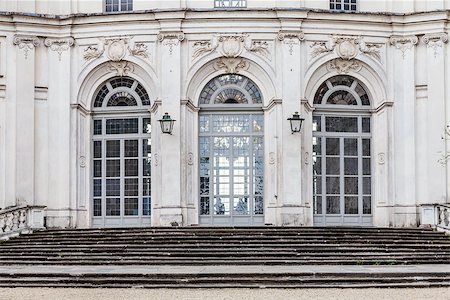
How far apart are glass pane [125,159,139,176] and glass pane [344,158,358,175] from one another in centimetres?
589

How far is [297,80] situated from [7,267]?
10.2 meters

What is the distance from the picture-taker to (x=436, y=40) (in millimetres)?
28922

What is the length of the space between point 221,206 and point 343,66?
5208 mm

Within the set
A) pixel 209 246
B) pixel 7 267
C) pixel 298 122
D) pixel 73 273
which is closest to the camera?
pixel 73 273

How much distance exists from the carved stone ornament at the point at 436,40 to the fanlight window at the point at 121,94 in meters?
8.00

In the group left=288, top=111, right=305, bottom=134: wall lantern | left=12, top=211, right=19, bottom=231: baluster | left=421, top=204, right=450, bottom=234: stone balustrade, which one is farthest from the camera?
left=288, top=111, right=305, bottom=134: wall lantern

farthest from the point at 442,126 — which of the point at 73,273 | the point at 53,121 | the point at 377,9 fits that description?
the point at 73,273

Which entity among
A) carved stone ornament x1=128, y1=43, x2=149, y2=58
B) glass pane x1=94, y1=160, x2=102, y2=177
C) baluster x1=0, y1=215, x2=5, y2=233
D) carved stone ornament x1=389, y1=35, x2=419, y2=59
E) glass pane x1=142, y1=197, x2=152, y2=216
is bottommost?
baluster x1=0, y1=215, x2=5, y2=233

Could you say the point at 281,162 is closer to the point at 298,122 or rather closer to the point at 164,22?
the point at 298,122

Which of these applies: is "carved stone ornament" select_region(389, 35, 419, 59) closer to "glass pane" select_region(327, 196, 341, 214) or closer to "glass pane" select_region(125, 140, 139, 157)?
"glass pane" select_region(327, 196, 341, 214)

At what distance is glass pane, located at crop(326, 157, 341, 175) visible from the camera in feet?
96.2

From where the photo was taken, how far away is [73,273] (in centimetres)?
1998

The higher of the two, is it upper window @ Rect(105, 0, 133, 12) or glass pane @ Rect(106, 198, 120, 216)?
upper window @ Rect(105, 0, 133, 12)

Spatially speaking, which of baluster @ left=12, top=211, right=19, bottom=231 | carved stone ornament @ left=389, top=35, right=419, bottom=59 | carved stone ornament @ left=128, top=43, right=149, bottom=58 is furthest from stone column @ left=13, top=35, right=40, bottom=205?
carved stone ornament @ left=389, top=35, right=419, bottom=59
